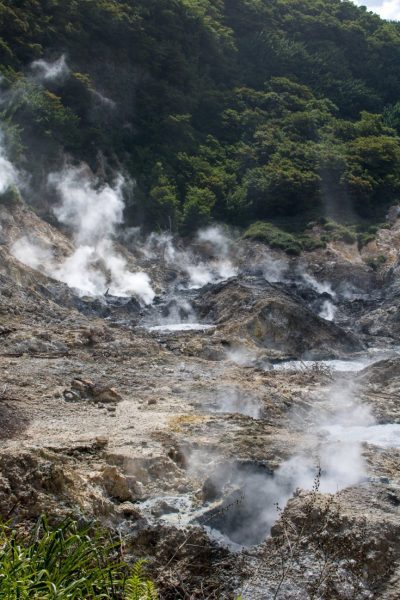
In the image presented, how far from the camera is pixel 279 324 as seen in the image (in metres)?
21.3

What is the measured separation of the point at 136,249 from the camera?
106 feet

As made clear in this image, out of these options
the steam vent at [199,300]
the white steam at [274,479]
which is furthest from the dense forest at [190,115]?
the white steam at [274,479]

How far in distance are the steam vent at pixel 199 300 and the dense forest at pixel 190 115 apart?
15cm

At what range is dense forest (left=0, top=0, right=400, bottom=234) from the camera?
34.1 meters

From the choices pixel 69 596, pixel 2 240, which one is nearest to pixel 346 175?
pixel 2 240

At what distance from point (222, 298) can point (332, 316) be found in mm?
5352

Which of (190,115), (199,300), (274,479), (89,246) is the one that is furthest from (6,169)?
(274,479)

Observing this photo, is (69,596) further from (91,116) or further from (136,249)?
(91,116)

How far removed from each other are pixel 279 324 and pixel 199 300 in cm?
490

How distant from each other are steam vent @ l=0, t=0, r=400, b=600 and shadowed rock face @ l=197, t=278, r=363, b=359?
8 centimetres

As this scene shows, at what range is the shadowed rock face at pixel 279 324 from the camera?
2060 centimetres

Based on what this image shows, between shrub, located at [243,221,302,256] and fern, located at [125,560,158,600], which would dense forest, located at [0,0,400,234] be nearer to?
shrub, located at [243,221,302,256]

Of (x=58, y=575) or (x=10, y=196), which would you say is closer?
(x=58, y=575)

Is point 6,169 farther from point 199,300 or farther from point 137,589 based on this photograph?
point 137,589
